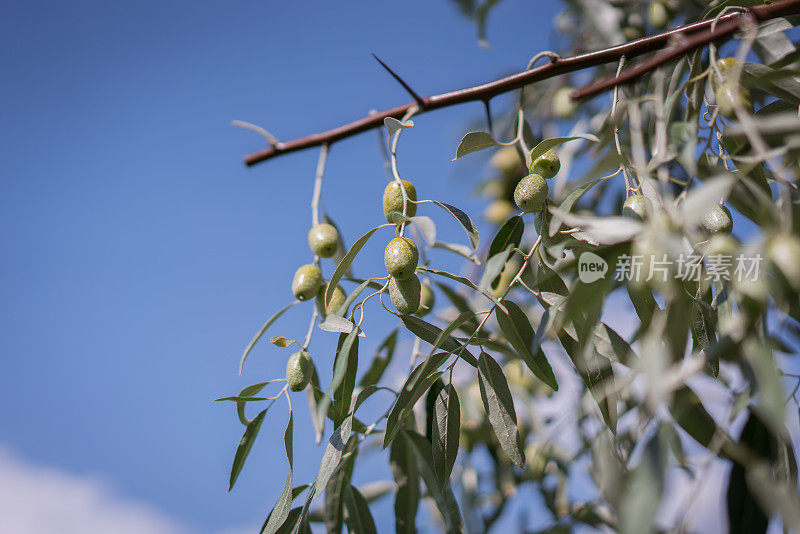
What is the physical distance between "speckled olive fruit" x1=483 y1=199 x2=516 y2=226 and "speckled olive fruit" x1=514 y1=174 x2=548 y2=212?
4.19 feet

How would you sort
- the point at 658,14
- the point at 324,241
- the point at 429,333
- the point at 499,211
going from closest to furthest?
the point at 429,333 → the point at 324,241 → the point at 658,14 → the point at 499,211

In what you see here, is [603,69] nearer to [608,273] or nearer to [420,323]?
[420,323]

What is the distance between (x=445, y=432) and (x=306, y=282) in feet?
0.84

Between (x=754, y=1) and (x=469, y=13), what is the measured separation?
0.73 m

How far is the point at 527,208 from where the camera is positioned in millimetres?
654

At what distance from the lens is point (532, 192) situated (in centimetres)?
64

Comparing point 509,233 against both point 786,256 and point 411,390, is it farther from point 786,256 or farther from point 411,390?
point 786,256

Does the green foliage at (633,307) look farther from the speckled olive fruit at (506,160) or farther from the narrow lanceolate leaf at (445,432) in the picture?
the speckled olive fruit at (506,160)

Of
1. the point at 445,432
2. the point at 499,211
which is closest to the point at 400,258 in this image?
the point at 445,432

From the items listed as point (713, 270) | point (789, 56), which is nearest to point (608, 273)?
point (713, 270)

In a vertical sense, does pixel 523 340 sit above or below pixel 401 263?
below

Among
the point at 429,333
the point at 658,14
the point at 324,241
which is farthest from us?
the point at 658,14

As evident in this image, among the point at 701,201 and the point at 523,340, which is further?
the point at 523,340

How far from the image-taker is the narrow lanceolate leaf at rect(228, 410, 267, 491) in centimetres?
73
